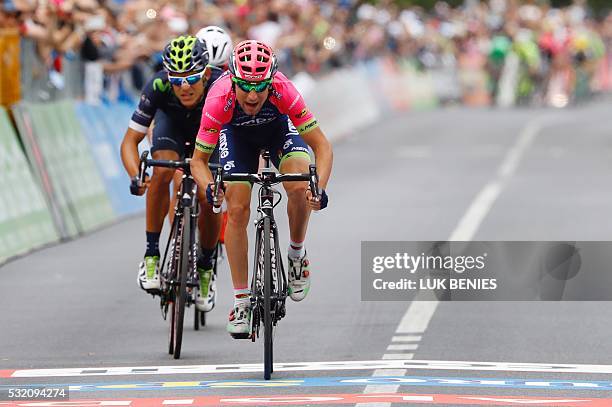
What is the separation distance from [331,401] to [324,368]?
45.6 inches

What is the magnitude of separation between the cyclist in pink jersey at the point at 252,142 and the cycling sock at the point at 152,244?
51.5 inches

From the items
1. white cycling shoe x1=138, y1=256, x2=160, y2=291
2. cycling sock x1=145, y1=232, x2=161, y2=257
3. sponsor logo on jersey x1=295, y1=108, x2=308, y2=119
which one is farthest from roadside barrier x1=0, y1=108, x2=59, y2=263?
sponsor logo on jersey x1=295, y1=108, x2=308, y2=119

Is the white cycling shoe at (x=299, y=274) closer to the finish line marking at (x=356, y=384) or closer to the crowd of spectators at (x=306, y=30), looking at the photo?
the finish line marking at (x=356, y=384)

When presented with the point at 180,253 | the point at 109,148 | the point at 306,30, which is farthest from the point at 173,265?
the point at 306,30

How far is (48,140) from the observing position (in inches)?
674

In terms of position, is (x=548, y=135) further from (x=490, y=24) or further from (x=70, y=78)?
(x=490, y=24)

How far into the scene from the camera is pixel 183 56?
34.7 feet

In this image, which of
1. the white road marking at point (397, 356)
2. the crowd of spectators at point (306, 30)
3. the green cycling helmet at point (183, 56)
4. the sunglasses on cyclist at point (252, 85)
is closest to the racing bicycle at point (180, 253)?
the green cycling helmet at point (183, 56)

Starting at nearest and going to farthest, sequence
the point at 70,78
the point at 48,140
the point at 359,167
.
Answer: the point at 48,140 → the point at 70,78 → the point at 359,167

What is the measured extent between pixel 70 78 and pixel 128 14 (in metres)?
2.78

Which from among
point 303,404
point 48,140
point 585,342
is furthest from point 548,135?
point 303,404

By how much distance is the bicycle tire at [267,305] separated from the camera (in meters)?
9.03

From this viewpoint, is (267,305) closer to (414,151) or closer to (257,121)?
(257,121)

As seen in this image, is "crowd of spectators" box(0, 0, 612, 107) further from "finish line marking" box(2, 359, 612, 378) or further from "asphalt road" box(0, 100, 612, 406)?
"finish line marking" box(2, 359, 612, 378)
